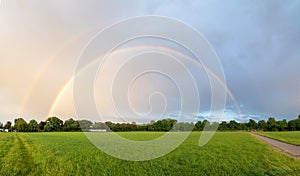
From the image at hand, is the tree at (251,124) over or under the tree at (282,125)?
over

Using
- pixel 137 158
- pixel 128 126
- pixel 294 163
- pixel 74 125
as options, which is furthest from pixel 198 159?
pixel 74 125

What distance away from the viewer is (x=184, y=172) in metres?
13.7

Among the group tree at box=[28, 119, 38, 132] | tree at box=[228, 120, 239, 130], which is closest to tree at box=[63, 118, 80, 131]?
tree at box=[28, 119, 38, 132]

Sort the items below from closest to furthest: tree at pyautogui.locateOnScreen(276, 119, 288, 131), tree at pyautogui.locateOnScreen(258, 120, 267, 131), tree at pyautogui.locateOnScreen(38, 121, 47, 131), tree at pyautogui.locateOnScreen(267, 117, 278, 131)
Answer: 1. tree at pyautogui.locateOnScreen(276, 119, 288, 131)
2. tree at pyautogui.locateOnScreen(267, 117, 278, 131)
3. tree at pyautogui.locateOnScreen(258, 120, 267, 131)
4. tree at pyautogui.locateOnScreen(38, 121, 47, 131)

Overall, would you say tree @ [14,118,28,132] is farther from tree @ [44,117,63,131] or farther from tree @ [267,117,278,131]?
tree @ [267,117,278,131]

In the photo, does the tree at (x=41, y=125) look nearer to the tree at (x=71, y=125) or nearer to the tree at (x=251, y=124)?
the tree at (x=71, y=125)

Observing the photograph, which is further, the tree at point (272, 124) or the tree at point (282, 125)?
the tree at point (272, 124)

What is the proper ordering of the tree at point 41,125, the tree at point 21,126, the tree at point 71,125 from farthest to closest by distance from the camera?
the tree at point 41,125 → the tree at point 21,126 → the tree at point 71,125

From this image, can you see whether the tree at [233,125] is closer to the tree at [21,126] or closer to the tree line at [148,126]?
the tree line at [148,126]

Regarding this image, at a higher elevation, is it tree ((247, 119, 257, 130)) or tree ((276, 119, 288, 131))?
tree ((247, 119, 257, 130))

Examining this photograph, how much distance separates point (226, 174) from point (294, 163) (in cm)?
538

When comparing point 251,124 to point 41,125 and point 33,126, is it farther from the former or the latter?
point 33,126

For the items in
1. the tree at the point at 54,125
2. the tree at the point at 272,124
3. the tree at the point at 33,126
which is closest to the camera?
the tree at the point at 272,124

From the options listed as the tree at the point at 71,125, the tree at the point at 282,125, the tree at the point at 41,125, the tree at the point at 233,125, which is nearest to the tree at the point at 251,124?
the tree at the point at 233,125
